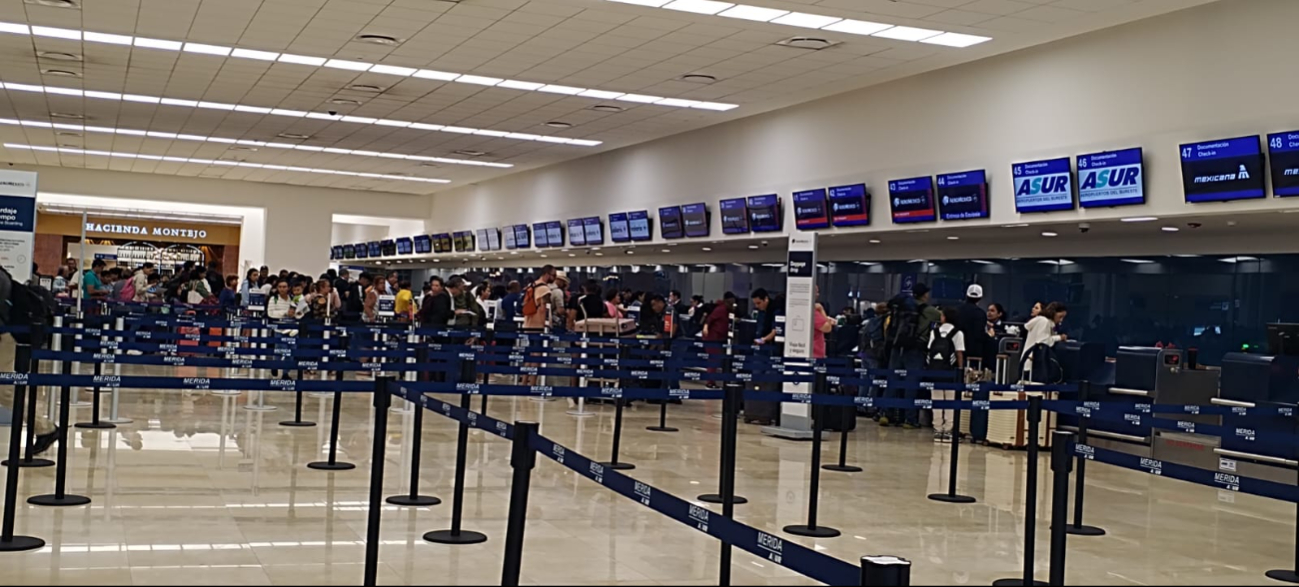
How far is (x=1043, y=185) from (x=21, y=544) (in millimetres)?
9658

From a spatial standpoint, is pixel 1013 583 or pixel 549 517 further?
pixel 549 517

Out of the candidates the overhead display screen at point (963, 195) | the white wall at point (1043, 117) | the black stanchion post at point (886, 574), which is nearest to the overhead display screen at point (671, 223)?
the white wall at point (1043, 117)

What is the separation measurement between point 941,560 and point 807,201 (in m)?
9.40

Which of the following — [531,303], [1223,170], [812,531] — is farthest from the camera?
[531,303]

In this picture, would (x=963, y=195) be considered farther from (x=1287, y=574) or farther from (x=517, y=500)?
(x=517, y=500)

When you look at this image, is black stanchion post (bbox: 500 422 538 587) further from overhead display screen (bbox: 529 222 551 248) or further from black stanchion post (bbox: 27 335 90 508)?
overhead display screen (bbox: 529 222 551 248)

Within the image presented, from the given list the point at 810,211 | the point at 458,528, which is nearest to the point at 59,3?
the point at 458,528

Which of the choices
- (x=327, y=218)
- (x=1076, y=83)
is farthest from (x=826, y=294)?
(x=327, y=218)

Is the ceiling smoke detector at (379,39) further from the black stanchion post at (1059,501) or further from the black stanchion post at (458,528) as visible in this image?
the black stanchion post at (1059,501)

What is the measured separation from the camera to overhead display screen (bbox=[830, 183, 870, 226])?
14.7 meters

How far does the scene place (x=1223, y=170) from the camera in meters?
10.1

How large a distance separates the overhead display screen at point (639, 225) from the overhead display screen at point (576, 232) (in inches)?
83.1

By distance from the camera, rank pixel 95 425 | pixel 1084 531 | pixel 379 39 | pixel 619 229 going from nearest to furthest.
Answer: pixel 1084 531 → pixel 95 425 → pixel 379 39 → pixel 619 229

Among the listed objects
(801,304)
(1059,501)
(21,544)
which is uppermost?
(801,304)
